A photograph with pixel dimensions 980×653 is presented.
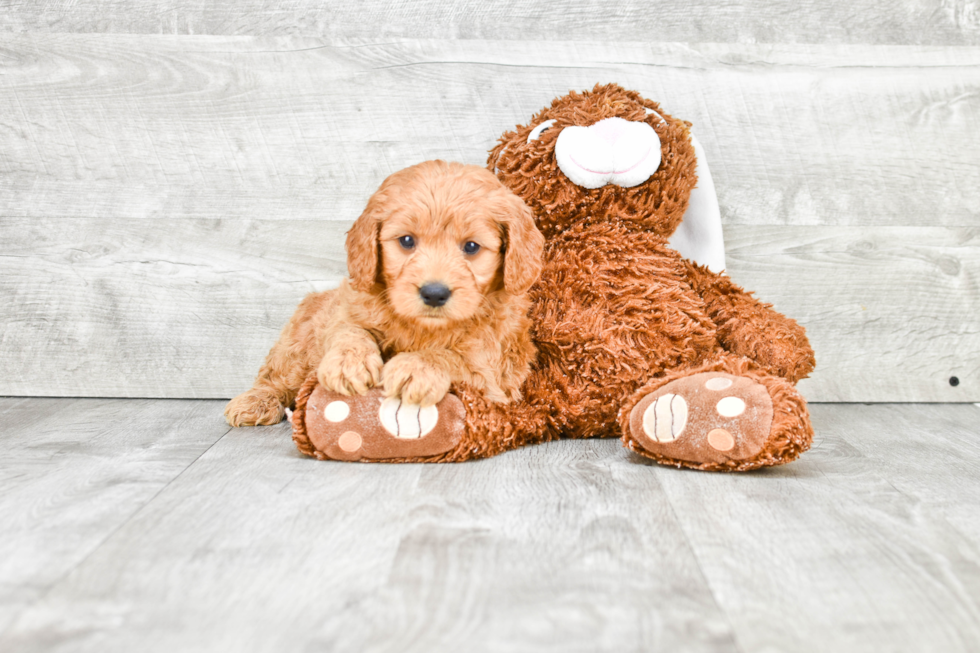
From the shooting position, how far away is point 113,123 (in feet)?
7.13

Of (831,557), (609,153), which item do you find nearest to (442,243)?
(609,153)

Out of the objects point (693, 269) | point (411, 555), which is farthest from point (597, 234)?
point (411, 555)

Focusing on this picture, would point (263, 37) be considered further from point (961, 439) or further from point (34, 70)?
point (961, 439)

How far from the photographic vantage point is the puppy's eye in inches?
71.7

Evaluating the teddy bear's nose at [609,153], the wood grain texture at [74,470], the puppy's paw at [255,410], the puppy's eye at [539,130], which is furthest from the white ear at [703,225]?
the wood grain texture at [74,470]

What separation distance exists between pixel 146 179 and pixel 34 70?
0.42 meters

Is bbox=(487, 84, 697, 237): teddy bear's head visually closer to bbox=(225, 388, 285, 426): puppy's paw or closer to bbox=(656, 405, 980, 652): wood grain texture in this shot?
bbox=(656, 405, 980, 652): wood grain texture

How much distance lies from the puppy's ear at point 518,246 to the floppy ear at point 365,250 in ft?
0.80

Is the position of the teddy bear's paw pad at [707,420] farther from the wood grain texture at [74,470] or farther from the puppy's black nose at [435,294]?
the wood grain texture at [74,470]

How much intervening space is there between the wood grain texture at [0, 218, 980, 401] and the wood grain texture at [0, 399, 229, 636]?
5.2 inches

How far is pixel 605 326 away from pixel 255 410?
87 centimetres

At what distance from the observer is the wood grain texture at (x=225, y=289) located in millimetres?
2215

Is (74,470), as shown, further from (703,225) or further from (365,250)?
(703,225)

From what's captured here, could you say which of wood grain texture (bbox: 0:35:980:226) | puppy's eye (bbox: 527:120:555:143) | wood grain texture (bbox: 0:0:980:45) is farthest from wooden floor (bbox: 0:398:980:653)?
wood grain texture (bbox: 0:0:980:45)
